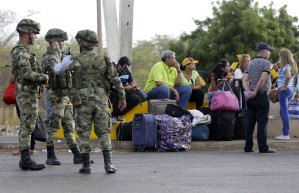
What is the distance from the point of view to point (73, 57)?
10.2 m

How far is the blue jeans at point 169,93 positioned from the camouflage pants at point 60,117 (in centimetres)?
437

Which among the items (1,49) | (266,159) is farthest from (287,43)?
(266,159)

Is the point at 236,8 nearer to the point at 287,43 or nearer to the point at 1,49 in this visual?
the point at 287,43

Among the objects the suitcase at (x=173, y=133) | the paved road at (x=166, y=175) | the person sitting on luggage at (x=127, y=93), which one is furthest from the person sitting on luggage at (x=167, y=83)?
the paved road at (x=166, y=175)

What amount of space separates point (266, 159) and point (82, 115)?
3.67m

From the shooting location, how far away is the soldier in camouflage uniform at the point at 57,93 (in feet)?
36.3

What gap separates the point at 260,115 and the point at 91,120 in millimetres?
4512

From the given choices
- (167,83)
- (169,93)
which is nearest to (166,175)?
(169,93)

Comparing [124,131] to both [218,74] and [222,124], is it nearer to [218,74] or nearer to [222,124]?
[222,124]

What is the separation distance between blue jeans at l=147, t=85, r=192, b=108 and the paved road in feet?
8.84

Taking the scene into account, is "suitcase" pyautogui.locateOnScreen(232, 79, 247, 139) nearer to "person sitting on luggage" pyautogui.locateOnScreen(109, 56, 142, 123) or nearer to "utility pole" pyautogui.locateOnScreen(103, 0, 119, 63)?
"person sitting on luggage" pyautogui.locateOnScreen(109, 56, 142, 123)

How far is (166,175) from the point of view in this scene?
32.9 ft

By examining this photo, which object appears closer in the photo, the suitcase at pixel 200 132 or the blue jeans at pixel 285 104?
the suitcase at pixel 200 132

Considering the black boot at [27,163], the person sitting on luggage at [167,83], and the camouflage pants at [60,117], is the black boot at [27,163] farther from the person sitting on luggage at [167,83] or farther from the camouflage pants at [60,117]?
the person sitting on luggage at [167,83]
